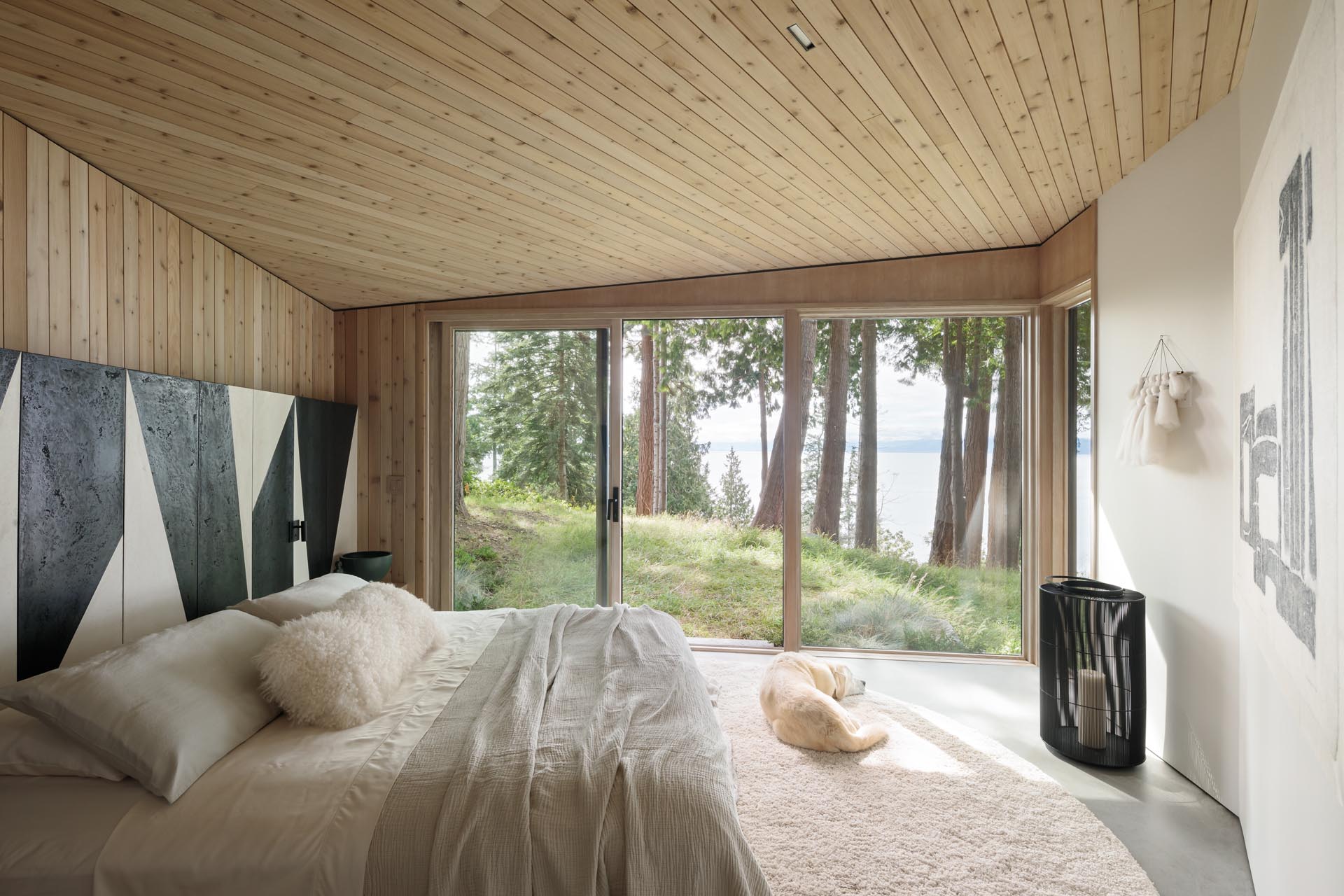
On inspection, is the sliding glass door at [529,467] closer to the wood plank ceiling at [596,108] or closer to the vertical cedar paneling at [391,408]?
the vertical cedar paneling at [391,408]

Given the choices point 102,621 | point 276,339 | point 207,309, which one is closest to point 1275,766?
point 102,621

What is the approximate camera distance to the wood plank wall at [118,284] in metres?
2.24

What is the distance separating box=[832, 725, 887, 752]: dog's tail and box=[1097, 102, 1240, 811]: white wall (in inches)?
47.1

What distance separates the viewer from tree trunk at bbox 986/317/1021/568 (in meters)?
4.27

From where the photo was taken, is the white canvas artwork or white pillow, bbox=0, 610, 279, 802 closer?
the white canvas artwork

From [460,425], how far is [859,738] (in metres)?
3.14

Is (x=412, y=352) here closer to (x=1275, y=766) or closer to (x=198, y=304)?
(x=198, y=304)

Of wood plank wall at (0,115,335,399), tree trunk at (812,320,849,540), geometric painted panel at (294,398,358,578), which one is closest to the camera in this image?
wood plank wall at (0,115,335,399)

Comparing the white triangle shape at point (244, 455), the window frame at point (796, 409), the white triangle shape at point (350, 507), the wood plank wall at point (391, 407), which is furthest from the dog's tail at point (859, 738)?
the white triangle shape at point (350, 507)

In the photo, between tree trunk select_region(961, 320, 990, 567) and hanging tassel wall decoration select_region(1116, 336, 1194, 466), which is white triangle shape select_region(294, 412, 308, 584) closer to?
tree trunk select_region(961, 320, 990, 567)

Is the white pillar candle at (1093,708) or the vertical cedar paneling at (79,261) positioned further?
the white pillar candle at (1093,708)

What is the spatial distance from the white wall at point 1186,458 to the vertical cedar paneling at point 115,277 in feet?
13.8

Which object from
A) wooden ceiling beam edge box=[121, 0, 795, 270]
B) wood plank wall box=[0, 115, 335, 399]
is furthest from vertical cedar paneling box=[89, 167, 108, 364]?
wooden ceiling beam edge box=[121, 0, 795, 270]

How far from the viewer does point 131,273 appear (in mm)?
2742
